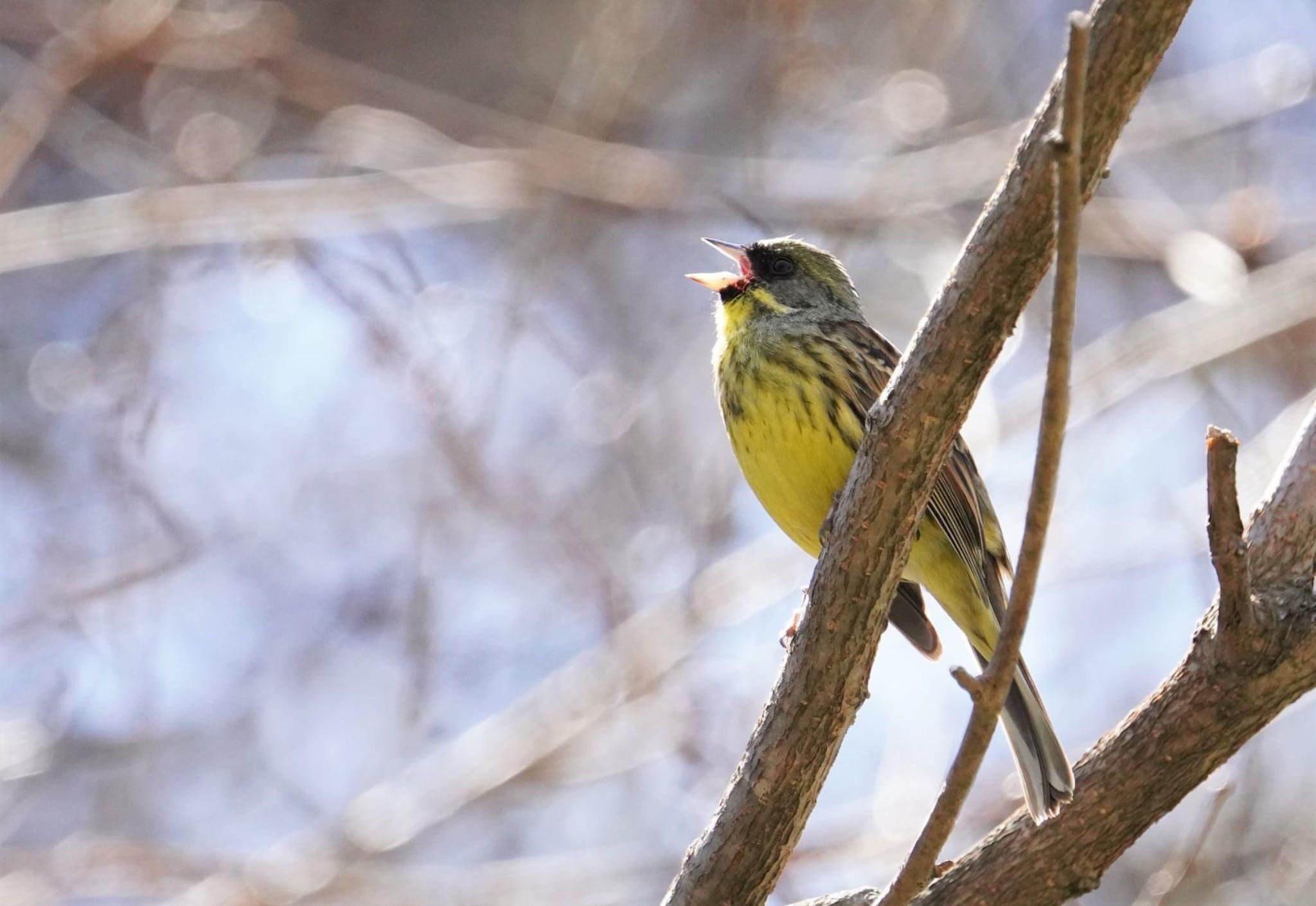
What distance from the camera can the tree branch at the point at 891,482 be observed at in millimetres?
2805

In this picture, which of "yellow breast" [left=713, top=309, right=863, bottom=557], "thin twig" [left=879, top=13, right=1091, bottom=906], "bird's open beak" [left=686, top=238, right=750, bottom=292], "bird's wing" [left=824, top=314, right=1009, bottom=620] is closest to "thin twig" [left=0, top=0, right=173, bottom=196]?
"bird's open beak" [left=686, top=238, right=750, bottom=292]

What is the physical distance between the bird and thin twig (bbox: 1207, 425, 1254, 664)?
966mm

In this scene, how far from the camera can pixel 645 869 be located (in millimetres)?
6020

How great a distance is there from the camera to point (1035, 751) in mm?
3891

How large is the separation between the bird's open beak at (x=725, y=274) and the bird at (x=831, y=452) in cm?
3

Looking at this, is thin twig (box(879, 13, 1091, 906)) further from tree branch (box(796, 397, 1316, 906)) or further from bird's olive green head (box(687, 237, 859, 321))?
bird's olive green head (box(687, 237, 859, 321))

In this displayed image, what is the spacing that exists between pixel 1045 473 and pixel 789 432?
2.05 meters

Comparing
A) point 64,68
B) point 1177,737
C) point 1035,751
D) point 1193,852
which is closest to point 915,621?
point 1035,751

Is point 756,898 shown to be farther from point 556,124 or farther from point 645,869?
point 556,124

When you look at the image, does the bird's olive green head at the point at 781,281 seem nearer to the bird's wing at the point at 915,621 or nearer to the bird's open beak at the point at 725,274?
the bird's open beak at the point at 725,274

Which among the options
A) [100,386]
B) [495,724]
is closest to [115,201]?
[100,386]

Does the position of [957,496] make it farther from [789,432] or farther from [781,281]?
[781,281]

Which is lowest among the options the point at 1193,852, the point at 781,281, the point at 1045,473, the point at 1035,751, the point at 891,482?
the point at 1193,852

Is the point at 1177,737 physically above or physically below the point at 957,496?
below
